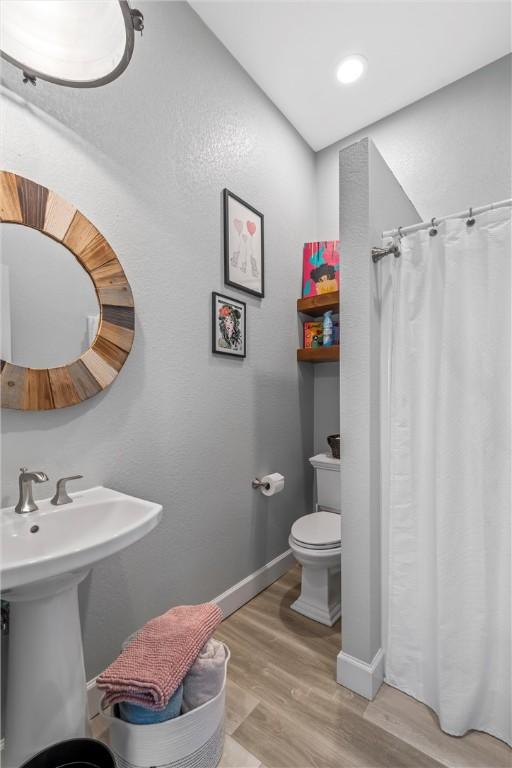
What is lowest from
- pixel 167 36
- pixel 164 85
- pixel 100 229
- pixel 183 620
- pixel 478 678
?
pixel 478 678

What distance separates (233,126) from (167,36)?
0.47m

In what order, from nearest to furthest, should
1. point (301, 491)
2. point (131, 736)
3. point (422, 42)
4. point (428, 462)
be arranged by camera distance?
point (131, 736) → point (428, 462) → point (422, 42) → point (301, 491)

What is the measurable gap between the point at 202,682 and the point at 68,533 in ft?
2.05

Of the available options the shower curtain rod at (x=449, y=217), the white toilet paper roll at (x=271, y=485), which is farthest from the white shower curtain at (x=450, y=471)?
the white toilet paper roll at (x=271, y=485)

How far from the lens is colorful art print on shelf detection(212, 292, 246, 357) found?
1780 mm

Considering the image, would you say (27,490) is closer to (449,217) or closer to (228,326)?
(228,326)

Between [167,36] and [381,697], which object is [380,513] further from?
[167,36]

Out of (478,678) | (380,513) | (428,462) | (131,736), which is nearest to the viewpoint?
(131,736)

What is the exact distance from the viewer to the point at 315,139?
2572 mm

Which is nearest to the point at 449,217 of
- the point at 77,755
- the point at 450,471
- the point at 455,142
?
the point at 450,471

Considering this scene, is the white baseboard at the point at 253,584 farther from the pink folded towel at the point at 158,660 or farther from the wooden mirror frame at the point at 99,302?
the wooden mirror frame at the point at 99,302

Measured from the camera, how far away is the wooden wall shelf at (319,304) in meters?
2.25

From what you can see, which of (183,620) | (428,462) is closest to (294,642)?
(183,620)

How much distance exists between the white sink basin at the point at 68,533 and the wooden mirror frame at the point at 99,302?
0.33 meters
